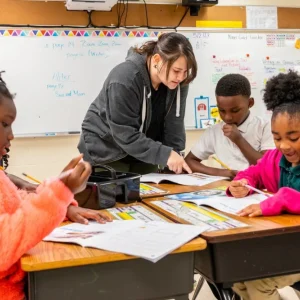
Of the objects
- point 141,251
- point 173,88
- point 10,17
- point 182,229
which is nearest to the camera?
point 141,251

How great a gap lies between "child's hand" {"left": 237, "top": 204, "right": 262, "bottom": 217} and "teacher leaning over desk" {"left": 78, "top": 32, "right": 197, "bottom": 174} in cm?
58

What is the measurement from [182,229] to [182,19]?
2.72 meters

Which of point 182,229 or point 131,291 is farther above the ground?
point 182,229

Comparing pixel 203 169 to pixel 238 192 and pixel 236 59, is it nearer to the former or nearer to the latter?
pixel 238 192

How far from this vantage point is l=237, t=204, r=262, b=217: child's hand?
1285 mm

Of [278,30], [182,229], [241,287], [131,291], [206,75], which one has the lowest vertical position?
[241,287]

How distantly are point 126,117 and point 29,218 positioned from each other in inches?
40.6

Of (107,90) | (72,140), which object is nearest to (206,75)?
(72,140)

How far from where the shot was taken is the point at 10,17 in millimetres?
3174

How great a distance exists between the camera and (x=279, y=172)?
1.64 meters

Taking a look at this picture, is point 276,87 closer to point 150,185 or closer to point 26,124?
point 150,185

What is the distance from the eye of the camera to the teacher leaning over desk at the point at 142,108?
190cm

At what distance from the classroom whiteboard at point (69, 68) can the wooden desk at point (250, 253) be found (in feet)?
7.65

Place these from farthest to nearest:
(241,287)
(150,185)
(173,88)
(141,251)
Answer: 1. (173,88)
2. (150,185)
3. (241,287)
4. (141,251)
